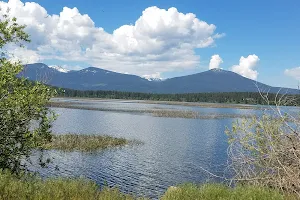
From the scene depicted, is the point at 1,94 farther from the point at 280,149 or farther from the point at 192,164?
the point at 192,164

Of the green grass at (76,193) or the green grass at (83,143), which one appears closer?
the green grass at (76,193)

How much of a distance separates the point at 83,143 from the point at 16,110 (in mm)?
34721

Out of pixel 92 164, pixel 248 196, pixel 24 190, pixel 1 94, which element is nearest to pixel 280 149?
pixel 248 196

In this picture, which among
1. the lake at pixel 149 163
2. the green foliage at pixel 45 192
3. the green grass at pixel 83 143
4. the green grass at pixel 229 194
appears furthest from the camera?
the green grass at pixel 83 143

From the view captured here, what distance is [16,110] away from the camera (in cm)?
1619

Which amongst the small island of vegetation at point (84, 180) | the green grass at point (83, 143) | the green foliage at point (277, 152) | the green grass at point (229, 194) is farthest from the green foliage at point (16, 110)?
the green grass at point (83, 143)

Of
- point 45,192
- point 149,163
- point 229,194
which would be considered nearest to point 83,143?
point 149,163

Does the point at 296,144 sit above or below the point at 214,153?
above

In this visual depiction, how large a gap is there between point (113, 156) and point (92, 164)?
18.9 feet

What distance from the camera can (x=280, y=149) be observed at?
1441 cm

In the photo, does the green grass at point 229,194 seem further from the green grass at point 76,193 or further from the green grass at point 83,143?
the green grass at point 83,143

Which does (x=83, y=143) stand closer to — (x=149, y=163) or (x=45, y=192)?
(x=149, y=163)

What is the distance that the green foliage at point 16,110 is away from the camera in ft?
51.1

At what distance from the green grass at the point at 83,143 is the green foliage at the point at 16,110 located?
30.5 m
